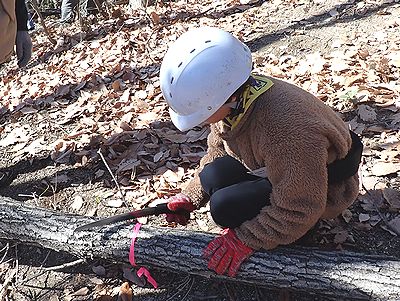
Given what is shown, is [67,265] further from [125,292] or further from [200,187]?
[200,187]

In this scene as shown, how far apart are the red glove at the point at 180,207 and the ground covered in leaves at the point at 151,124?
253mm

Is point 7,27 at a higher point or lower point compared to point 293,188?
higher

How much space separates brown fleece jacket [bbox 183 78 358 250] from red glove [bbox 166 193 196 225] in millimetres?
555

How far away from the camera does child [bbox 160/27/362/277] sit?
2.12 m

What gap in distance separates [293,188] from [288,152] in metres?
0.16

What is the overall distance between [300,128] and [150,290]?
1377 millimetres

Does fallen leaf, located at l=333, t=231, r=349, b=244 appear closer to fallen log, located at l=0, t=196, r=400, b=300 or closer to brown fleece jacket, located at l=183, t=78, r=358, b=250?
fallen log, located at l=0, t=196, r=400, b=300

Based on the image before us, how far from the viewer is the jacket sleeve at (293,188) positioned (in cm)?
209

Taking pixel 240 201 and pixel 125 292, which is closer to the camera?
pixel 240 201

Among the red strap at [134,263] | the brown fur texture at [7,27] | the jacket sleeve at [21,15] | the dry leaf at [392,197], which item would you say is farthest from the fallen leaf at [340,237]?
the jacket sleeve at [21,15]

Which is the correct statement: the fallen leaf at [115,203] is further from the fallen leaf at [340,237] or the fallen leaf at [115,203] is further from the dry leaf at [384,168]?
the dry leaf at [384,168]

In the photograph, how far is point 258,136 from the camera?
223cm

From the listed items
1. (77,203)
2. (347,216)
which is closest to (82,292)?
(77,203)

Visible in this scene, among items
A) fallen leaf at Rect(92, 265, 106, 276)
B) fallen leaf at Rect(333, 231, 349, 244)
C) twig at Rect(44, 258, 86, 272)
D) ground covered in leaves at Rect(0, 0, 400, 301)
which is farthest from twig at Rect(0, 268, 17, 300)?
fallen leaf at Rect(333, 231, 349, 244)
